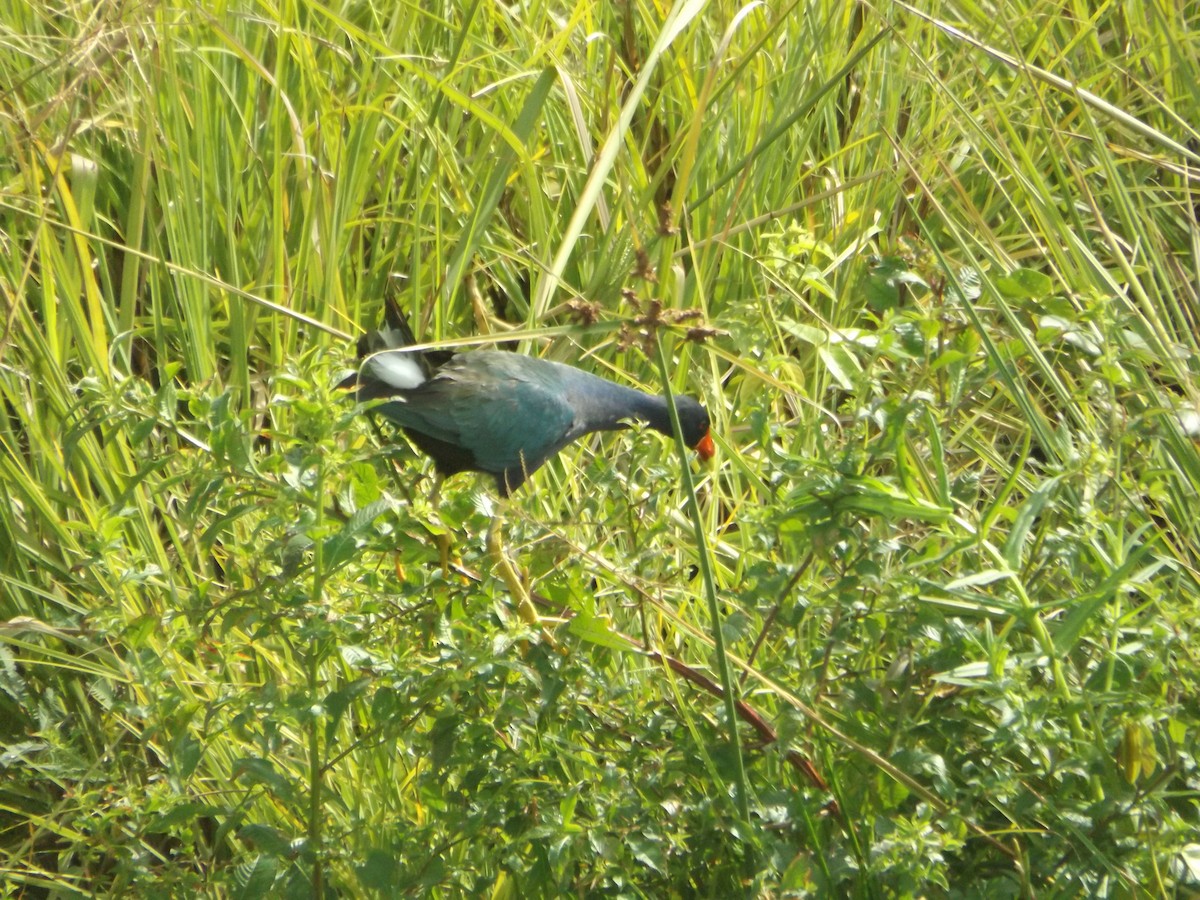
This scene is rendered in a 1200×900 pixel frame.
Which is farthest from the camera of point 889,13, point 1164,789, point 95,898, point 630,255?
point 889,13

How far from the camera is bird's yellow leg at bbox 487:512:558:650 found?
A: 71.7 inches

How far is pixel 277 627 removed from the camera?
1.79 metres

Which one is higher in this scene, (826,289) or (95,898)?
(826,289)

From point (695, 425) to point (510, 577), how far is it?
1288mm

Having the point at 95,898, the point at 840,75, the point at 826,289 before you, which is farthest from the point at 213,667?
the point at 840,75

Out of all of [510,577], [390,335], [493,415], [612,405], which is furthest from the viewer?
[612,405]

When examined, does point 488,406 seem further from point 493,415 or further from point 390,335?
point 390,335

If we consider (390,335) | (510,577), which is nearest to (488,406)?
(390,335)

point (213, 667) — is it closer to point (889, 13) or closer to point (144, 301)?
point (144, 301)

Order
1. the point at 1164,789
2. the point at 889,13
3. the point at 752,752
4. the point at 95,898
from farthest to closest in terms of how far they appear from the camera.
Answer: the point at 889,13 → the point at 95,898 → the point at 752,752 → the point at 1164,789

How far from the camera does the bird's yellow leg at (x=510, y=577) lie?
1821mm

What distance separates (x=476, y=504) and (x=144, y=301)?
1.69m

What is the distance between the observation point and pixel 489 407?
2805 mm

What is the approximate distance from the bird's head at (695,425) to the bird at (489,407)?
0.08 metres
